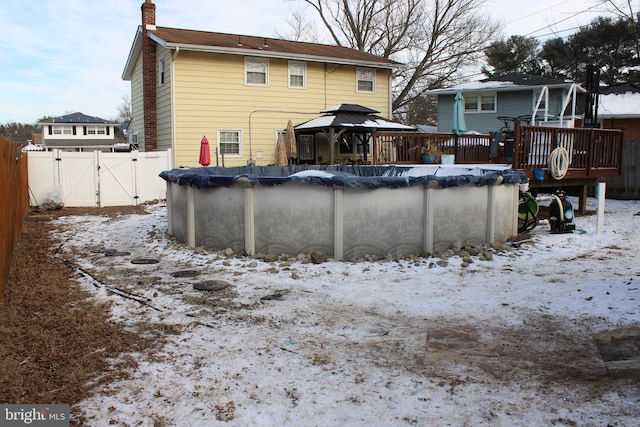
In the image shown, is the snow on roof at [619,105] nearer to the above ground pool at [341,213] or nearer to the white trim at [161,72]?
the white trim at [161,72]

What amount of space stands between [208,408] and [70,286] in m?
3.64

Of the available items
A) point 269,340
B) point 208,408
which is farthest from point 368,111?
point 208,408

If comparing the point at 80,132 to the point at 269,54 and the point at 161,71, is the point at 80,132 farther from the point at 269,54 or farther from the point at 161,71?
the point at 269,54

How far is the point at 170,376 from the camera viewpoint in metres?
3.42

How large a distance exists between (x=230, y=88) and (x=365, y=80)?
5.92 meters

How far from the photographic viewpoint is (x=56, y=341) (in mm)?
4027

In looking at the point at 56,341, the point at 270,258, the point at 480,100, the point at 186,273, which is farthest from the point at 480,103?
the point at 56,341

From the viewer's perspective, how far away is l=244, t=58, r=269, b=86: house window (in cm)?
1819

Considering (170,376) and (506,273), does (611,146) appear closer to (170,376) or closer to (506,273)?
(506,273)

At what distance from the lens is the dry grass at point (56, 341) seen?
3209 mm

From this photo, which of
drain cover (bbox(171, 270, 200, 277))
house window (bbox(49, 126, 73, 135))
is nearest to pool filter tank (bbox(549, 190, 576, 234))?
drain cover (bbox(171, 270, 200, 277))

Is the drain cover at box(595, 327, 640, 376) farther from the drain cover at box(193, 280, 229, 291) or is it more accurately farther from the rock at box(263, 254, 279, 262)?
the rock at box(263, 254, 279, 262)

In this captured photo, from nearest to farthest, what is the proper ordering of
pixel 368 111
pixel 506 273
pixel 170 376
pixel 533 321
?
pixel 170 376 → pixel 533 321 → pixel 506 273 → pixel 368 111

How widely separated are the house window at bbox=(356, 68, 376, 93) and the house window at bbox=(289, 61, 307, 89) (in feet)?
8.20
